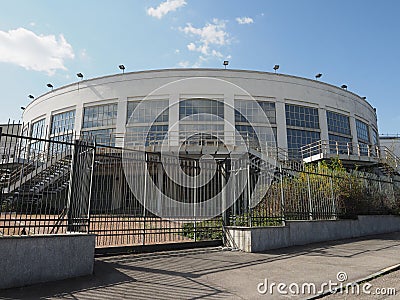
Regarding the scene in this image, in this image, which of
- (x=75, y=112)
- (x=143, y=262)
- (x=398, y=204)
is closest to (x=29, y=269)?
(x=143, y=262)

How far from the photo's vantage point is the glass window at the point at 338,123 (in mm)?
30641

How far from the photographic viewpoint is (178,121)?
86.7 ft

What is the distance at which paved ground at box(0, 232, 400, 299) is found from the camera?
474cm

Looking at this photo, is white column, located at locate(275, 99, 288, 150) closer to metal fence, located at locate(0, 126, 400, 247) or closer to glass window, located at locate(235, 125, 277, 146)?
glass window, located at locate(235, 125, 277, 146)

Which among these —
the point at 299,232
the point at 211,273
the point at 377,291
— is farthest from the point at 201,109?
the point at 377,291

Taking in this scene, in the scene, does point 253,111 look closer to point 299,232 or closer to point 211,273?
point 299,232

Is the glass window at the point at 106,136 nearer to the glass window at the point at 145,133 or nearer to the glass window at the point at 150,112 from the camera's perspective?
the glass window at the point at 145,133

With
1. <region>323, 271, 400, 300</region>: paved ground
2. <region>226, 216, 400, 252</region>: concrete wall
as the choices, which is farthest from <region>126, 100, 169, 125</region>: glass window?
<region>323, 271, 400, 300</region>: paved ground

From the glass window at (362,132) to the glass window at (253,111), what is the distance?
11.6 m

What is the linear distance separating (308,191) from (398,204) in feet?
27.5

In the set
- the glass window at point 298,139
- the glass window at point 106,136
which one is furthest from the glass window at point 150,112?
the glass window at point 298,139

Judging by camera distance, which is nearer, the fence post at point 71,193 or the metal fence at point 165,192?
the fence post at point 71,193

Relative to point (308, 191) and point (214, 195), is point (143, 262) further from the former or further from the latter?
point (308, 191)

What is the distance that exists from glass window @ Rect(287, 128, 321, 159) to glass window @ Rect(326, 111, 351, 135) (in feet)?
7.70
